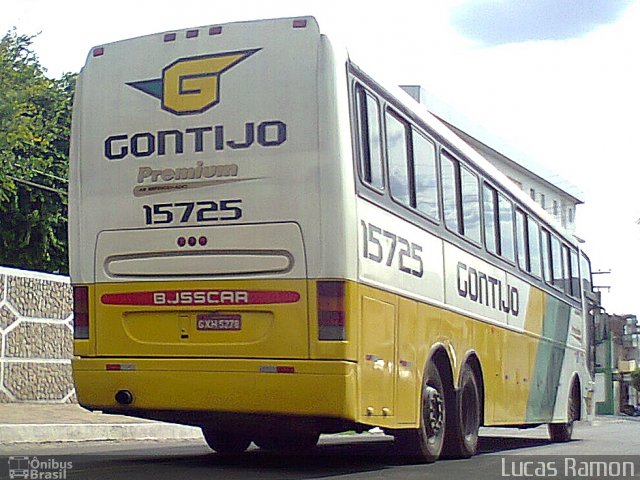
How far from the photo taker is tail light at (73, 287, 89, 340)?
30.4ft

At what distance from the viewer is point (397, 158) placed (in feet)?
32.4

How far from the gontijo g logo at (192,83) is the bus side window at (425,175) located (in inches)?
87.5

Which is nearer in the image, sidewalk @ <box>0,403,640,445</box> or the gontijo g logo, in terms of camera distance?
the gontijo g logo

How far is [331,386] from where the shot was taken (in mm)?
8391

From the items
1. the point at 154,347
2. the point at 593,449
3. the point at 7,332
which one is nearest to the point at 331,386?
the point at 154,347

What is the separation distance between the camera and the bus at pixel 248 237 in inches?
337

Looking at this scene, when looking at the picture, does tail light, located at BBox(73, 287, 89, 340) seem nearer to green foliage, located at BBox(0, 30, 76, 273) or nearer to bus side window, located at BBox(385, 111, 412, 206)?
bus side window, located at BBox(385, 111, 412, 206)

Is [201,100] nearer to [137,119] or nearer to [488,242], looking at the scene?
[137,119]

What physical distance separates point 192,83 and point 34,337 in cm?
1109

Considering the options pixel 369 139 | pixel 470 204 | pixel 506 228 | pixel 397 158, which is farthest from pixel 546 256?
pixel 369 139

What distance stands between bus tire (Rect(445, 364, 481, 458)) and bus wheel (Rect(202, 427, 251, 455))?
222cm

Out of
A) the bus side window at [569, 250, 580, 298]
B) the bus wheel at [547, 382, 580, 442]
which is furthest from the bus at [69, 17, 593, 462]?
the bus side window at [569, 250, 580, 298]

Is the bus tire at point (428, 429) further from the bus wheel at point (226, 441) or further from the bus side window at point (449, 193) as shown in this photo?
the bus wheel at point (226, 441)

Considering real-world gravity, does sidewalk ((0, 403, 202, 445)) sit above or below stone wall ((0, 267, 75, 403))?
below
